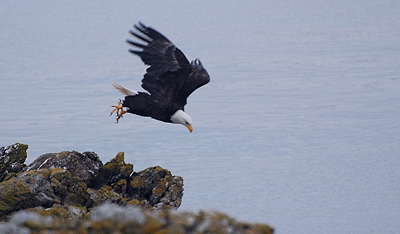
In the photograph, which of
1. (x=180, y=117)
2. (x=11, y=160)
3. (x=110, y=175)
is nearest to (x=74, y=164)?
(x=110, y=175)

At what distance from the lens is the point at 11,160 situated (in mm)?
9477

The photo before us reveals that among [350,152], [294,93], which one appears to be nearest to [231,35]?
[294,93]

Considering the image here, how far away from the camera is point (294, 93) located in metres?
25.2

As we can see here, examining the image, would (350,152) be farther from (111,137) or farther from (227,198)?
(111,137)

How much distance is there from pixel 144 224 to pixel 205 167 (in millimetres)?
13933

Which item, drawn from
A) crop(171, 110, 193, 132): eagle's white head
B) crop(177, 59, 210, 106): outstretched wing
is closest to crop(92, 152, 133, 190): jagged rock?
crop(171, 110, 193, 132): eagle's white head

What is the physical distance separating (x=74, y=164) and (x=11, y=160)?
93 centimetres

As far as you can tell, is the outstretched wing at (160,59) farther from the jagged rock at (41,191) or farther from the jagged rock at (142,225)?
the jagged rock at (142,225)

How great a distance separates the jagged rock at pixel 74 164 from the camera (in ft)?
29.8

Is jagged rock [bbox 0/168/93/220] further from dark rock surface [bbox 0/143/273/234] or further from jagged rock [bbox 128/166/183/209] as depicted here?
jagged rock [bbox 128/166/183/209]

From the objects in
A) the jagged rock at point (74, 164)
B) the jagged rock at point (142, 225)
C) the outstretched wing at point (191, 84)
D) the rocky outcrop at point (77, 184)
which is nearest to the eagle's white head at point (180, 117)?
the outstretched wing at point (191, 84)

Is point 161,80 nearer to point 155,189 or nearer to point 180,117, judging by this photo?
point 180,117

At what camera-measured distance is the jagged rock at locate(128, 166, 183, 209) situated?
368 inches

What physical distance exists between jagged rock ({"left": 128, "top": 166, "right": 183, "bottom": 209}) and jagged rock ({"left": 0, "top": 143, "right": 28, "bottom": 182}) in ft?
4.86
